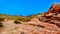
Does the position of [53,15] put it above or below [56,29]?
above

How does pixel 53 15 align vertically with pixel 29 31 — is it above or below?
above

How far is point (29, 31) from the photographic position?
27.0 m

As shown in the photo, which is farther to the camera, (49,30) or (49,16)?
(49,16)

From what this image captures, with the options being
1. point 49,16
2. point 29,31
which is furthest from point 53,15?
point 29,31

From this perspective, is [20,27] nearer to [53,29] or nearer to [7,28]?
[7,28]

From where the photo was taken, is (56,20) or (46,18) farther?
(46,18)

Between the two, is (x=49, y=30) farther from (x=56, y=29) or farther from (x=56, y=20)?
(x=56, y=20)

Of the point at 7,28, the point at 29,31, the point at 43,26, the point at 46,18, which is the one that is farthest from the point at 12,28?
the point at 46,18

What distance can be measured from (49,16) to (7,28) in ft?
26.2

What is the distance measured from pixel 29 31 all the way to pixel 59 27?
510cm

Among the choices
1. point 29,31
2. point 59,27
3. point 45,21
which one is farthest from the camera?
point 45,21

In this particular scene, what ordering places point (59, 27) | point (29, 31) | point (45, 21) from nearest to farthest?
point (29, 31) → point (59, 27) → point (45, 21)

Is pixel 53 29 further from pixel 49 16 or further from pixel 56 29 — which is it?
pixel 49 16

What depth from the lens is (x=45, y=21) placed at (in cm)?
3144
